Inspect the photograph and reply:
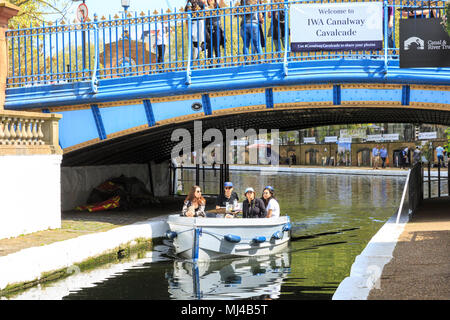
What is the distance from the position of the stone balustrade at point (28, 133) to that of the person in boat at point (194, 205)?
3519mm

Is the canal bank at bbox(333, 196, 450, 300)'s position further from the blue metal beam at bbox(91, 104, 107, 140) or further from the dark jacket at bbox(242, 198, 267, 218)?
the blue metal beam at bbox(91, 104, 107, 140)

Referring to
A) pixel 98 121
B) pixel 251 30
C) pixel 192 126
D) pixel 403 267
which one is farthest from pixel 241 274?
pixel 192 126

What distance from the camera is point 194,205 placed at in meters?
16.4

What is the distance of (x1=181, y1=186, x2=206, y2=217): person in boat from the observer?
639 inches

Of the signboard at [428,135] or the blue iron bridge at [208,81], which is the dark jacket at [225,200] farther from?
the signboard at [428,135]

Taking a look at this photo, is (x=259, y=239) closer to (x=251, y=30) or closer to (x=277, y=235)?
(x=277, y=235)

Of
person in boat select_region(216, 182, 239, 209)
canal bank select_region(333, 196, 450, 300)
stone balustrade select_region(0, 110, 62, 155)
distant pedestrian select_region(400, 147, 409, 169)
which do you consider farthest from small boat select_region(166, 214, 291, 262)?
distant pedestrian select_region(400, 147, 409, 169)

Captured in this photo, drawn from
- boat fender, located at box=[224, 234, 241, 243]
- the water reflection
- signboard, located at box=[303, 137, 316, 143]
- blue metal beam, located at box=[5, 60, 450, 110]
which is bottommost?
the water reflection

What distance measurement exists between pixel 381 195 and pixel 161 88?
59.0 ft

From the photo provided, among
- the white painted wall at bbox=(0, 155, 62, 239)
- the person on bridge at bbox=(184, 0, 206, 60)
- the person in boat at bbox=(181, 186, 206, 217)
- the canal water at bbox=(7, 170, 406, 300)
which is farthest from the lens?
the person on bridge at bbox=(184, 0, 206, 60)

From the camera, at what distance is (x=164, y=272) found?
14.4 meters

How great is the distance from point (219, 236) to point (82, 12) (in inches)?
315

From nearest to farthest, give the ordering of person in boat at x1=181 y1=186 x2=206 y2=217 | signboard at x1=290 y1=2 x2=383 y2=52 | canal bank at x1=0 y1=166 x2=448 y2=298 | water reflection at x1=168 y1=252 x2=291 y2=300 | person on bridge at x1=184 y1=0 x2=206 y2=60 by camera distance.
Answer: water reflection at x1=168 y1=252 x2=291 y2=300 → canal bank at x1=0 y1=166 x2=448 y2=298 → person in boat at x1=181 y1=186 x2=206 y2=217 → signboard at x1=290 y1=2 x2=383 y2=52 → person on bridge at x1=184 y1=0 x2=206 y2=60

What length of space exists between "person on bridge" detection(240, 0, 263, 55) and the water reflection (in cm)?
539
